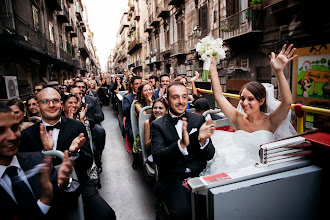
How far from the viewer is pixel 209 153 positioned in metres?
2.18

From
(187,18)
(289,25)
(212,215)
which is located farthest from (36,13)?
(212,215)

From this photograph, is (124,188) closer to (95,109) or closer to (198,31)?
(95,109)

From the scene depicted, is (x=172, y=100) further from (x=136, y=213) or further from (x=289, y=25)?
(x=289, y=25)

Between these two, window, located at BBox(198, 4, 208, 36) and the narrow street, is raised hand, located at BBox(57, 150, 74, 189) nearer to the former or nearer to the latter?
the narrow street

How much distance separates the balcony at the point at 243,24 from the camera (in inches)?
346

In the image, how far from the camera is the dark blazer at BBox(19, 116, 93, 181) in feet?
7.23

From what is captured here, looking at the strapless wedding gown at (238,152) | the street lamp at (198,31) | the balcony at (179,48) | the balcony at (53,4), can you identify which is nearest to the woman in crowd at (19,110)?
the strapless wedding gown at (238,152)

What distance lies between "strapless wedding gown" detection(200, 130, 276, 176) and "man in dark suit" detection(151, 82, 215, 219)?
0.16 metres

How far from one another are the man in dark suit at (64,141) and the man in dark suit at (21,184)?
653 millimetres

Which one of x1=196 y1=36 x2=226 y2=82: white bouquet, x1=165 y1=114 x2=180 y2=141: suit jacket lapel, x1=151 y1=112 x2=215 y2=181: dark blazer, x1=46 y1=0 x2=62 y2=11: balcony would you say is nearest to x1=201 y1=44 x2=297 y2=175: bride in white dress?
x1=151 y1=112 x2=215 y2=181: dark blazer

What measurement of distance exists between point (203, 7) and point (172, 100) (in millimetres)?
12849

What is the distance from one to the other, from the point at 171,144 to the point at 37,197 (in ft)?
3.85

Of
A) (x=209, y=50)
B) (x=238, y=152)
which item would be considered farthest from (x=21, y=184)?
(x=209, y=50)

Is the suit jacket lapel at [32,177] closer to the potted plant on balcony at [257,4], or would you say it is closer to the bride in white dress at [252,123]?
the bride in white dress at [252,123]
